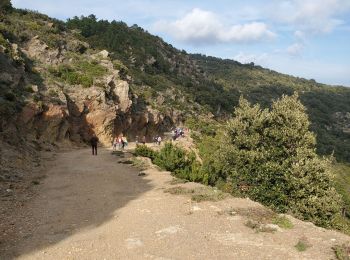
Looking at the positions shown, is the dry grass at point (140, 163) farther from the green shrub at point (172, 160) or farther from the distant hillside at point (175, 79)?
the distant hillside at point (175, 79)

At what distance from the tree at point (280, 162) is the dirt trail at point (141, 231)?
5020mm

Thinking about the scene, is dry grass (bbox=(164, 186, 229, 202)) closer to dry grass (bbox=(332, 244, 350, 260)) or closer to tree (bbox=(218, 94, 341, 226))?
tree (bbox=(218, 94, 341, 226))

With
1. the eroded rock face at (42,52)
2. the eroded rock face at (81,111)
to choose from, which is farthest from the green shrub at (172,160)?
the eroded rock face at (42,52)

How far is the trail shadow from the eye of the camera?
457 inches

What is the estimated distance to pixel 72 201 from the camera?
16203 millimetres

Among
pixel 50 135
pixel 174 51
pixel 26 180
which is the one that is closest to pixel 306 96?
pixel 174 51

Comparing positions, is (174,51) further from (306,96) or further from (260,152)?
(260,152)

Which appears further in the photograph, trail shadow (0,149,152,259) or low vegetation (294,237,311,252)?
trail shadow (0,149,152,259)

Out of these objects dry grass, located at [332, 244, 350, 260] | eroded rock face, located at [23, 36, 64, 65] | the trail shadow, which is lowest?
the trail shadow

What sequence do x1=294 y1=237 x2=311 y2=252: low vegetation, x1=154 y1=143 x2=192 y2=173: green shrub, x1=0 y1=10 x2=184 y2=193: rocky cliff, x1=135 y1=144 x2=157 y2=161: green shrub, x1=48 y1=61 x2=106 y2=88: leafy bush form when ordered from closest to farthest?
x1=294 y1=237 x2=311 y2=252: low vegetation < x1=154 y1=143 x2=192 y2=173: green shrub < x1=0 y1=10 x2=184 y2=193: rocky cliff < x1=135 y1=144 x2=157 y2=161: green shrub < x1=48 y1=61 x2=106 y2=88: leafy bush

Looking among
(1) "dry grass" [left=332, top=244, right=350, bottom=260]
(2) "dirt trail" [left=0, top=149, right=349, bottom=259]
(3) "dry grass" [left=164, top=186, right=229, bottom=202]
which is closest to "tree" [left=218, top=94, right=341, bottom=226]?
(3) "dry grass" [left=164, top=186, right=229, bottom=202]

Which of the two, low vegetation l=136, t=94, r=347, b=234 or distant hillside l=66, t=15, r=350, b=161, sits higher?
distant hillside l=66, t=15, r=350, b=161

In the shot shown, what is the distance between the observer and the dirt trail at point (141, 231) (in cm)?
1052

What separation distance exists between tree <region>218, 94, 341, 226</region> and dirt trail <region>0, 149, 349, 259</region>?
502 cm
